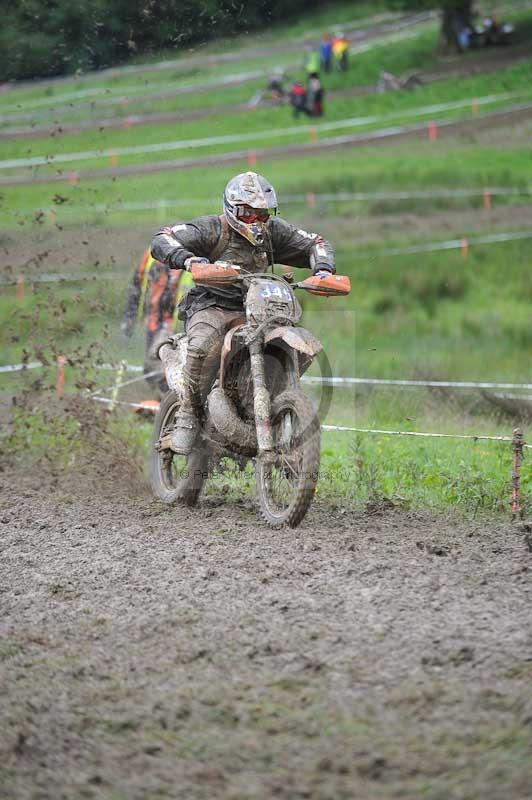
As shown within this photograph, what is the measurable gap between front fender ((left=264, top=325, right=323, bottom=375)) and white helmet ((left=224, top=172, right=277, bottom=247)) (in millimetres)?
891

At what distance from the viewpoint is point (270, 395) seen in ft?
25.8

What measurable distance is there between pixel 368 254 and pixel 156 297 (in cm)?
1237

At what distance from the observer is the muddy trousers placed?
8.29 m

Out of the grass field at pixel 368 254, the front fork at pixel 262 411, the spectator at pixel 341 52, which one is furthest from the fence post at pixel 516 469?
the spectator at pixel 341 52

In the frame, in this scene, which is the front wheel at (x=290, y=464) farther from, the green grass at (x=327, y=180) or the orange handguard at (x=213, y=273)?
the green grass at (x=327, y=180)

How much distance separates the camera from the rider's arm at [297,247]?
336 inches

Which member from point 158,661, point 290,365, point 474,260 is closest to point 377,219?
point 474,260

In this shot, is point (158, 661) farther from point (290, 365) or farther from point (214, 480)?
point (214, 480)

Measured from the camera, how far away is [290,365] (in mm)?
7766

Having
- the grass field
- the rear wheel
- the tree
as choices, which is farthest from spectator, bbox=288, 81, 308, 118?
the rear wheel

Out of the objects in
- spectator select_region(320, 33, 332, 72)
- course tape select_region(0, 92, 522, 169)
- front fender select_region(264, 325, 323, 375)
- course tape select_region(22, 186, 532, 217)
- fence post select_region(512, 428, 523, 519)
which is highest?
spectator select_region(320, 33, 332, 72)

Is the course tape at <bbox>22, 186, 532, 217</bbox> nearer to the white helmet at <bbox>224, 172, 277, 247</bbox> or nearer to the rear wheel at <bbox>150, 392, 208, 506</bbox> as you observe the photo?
the rear wheel at <bbox>150, 392, 208, 506</bbox>

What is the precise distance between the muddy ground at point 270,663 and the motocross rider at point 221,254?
1.12 metres

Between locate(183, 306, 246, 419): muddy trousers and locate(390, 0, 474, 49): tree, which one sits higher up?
locate(390, 0, 474, 49): tree
